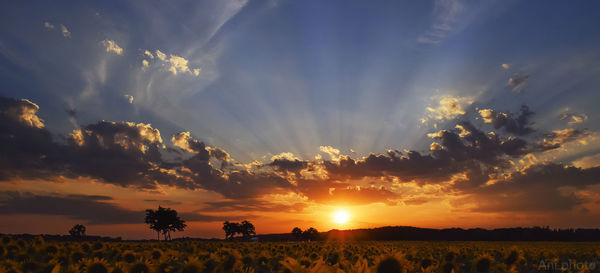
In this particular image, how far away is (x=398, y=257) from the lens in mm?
5129

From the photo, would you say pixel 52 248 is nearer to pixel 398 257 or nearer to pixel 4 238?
pixel 4 238

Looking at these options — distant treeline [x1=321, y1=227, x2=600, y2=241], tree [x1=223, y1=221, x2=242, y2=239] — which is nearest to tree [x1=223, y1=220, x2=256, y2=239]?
tree [x1=223, y1=221, x2=242, y2=239]

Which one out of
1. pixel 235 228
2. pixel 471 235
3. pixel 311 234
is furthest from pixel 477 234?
pixel 235 228

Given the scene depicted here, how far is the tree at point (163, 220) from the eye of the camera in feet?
381

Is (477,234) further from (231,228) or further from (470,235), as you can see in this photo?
(231,228)

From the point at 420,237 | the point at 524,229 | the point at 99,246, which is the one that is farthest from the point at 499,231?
the point at 99,246

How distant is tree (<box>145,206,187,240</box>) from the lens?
116 meters

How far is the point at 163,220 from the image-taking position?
116 metres

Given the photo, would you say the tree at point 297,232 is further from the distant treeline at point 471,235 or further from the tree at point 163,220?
the tree at point 163,220

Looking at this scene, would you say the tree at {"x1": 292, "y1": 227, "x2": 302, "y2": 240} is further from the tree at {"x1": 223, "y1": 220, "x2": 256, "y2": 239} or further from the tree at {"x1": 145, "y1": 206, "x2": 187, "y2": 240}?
the tree at {"x1": 145, "y1": 206, "x2": 187, "y2": 240}

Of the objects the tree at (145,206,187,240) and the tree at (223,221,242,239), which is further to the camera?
the tree at (223,221,242,239)

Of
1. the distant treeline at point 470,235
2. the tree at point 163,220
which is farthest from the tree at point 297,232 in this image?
the tree at point 163,220

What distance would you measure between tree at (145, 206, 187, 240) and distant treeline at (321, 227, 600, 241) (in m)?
84.2

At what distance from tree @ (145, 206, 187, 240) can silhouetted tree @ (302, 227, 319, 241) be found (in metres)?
75.0
